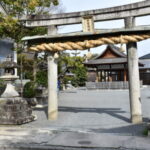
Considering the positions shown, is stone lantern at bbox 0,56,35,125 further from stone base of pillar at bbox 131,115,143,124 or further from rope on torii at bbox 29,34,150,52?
stone base of pillar at bbox 131,115,143,124

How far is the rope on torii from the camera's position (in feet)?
33.9

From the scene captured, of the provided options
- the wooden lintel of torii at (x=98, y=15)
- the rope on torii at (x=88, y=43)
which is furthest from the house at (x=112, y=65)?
the rope on torii at (x=88, y=43)

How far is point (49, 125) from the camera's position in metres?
10.5

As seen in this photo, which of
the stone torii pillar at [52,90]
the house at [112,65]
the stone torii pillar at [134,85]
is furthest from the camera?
the house at [112,65]

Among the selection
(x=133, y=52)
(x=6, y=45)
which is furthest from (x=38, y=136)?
(x=6, y=45)

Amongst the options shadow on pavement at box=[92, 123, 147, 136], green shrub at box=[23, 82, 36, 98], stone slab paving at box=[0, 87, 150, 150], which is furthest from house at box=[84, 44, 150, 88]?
shadow on pavement at box=[92, 123, 147, 136]

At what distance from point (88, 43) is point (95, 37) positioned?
419mm

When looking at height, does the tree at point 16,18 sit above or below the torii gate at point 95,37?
above

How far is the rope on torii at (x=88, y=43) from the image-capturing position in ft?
33.9

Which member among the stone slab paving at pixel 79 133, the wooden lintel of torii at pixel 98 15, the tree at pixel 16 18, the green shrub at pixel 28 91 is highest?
the tree at pixel 16 18

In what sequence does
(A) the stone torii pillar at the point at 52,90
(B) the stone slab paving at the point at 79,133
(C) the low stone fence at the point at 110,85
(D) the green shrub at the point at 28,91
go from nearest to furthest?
(B) the stone slab paving at the point at 79,133, (A) the stone torii pillar at the point at 52,90, (D) the green shrub at the point at 28,91, (C) the low stone fence at the point at 110,85

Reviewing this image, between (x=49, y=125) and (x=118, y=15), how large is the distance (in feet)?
16.8

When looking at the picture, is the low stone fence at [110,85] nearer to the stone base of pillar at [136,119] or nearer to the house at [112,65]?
the house at [112,65]

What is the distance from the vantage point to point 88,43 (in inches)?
429
